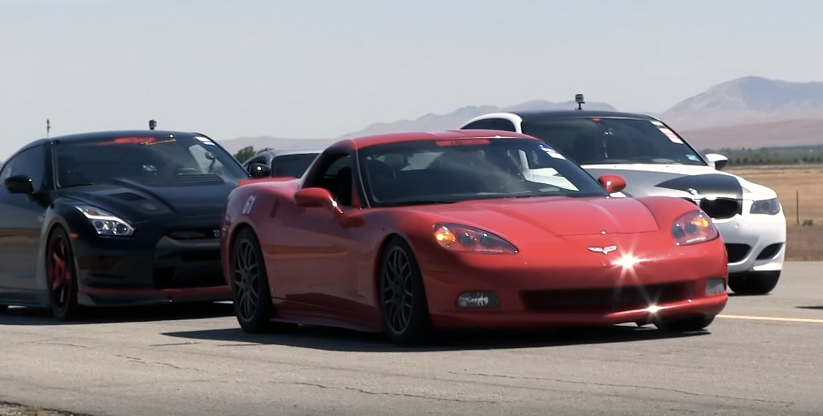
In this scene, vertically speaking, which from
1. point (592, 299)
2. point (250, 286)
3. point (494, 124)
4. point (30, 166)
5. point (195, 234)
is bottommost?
point (250, 286)

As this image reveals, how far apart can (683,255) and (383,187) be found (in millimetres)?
1897

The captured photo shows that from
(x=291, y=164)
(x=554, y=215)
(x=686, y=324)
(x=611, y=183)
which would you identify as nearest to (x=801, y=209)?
(x=291, y=164)

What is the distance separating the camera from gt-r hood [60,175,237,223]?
12664mm

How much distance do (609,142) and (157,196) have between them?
4209 millimetres

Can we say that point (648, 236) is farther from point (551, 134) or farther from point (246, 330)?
point (551, 134)

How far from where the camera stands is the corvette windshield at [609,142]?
1474 cm

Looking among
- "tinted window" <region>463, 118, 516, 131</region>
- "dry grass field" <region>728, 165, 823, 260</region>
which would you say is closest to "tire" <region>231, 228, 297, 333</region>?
"tinted window" <region>463, 118, 516, 131</region>

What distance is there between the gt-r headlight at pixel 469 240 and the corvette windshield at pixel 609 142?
5726 mm

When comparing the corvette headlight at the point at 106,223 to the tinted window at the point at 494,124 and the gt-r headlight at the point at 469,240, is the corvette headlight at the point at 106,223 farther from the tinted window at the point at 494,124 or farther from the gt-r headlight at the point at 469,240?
the gt-r headlight at the point at 469,240

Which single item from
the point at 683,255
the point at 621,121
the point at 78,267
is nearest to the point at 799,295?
the point at 621,121

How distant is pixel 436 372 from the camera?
8078 millimetres

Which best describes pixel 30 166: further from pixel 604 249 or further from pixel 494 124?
pixel 604 249

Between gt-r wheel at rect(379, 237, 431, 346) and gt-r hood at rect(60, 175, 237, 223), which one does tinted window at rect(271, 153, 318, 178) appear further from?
gt-r wheel at rect(379, 237, 431, 346)

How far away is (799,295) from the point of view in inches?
520
